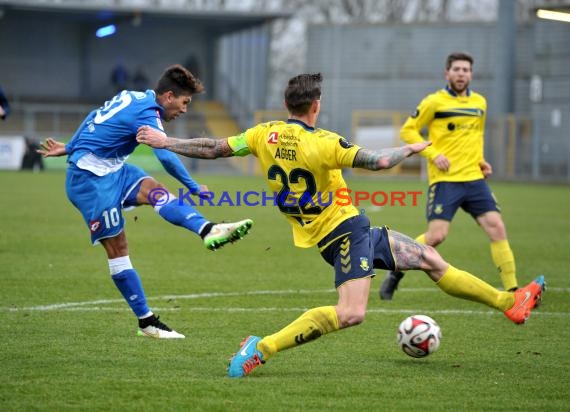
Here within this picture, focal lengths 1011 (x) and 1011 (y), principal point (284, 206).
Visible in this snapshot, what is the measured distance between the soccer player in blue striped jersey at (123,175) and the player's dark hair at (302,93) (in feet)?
4.45

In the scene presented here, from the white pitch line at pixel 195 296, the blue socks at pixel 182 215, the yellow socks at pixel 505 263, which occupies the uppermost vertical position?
the blue socks at pixel 182 215

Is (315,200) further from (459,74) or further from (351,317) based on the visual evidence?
(459,74)

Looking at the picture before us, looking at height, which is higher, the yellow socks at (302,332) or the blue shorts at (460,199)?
the blue shorts at (460,199)

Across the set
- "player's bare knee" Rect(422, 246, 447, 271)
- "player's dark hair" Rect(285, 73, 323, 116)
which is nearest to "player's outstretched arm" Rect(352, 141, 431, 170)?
"player's dark hair" Rect(285, 73, 323, 116)

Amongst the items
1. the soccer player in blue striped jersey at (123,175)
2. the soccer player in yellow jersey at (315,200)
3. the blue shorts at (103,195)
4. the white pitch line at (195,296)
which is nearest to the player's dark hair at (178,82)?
the soccer player in blue striped jersey at (123,175)

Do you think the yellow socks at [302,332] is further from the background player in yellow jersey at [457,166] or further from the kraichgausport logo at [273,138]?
the background player in yellow jersey at [457,166]

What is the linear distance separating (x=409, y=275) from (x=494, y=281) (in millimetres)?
1055

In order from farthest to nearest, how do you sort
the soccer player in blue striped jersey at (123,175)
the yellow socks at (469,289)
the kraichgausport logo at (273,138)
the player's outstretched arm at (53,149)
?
the player's outstretched arm at (53,149) → the soccer player in blue striped jersey at (123,175) → the yellow socks at (469,289) → the kraichgausport logo at (273,138)

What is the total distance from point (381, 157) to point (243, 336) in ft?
7.74

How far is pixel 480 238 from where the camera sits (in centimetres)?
1664

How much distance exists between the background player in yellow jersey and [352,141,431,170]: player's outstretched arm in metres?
3.53

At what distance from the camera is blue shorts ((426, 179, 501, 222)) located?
9930 millimetres

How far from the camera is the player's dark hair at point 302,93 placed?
6.44m

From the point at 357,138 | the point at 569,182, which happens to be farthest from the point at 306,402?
the point at 357,138
